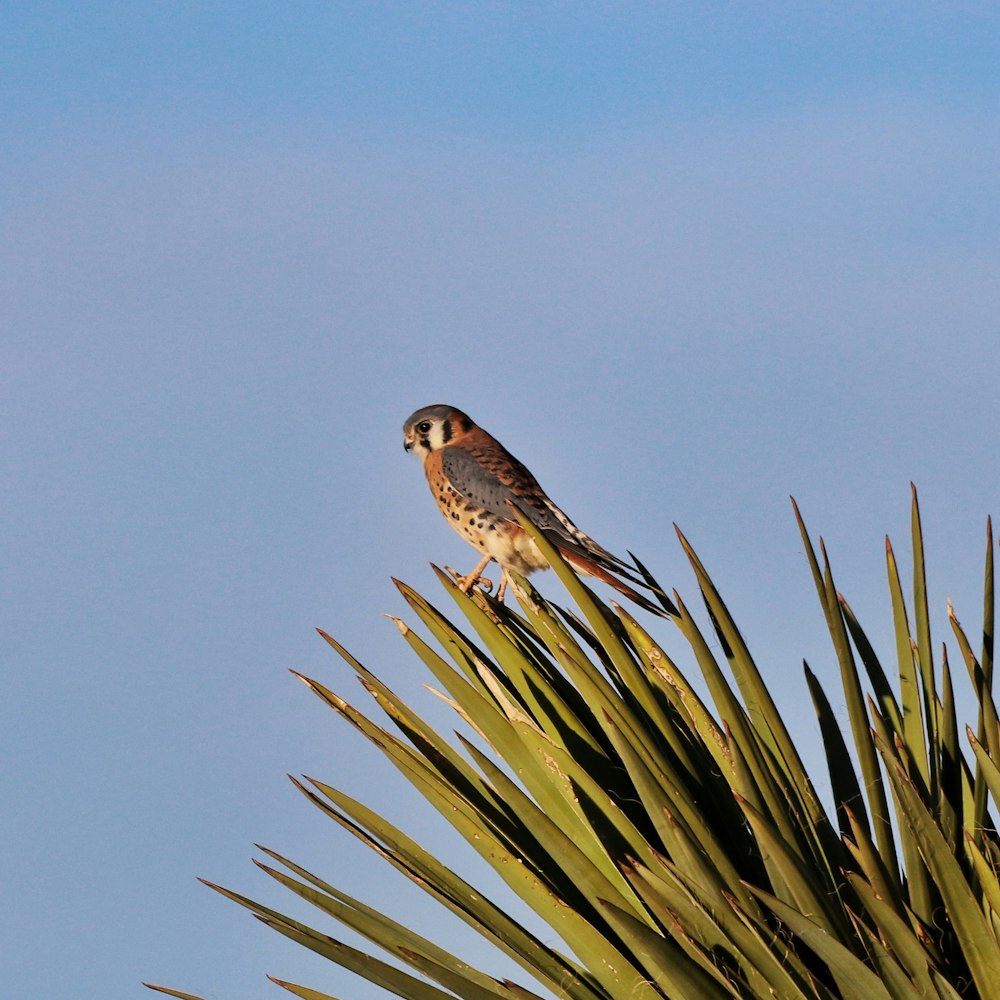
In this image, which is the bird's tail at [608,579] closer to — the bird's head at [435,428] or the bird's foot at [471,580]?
the bird's foot at [471,580]

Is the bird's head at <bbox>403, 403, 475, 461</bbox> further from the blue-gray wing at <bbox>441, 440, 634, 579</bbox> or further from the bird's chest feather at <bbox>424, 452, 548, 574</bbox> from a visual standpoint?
the bird's chest feather at <bbox>424, 452, 548, 574</bbox>

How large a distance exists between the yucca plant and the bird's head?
9.92 feet

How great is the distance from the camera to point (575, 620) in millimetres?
3312

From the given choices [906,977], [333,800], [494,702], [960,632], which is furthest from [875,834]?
[333,800]

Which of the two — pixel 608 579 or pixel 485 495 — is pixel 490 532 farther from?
pixel 608 579

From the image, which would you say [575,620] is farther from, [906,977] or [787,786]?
[906,977]

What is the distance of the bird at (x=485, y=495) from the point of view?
16.9ft

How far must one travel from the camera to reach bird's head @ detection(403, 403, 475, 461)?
20.3 ft

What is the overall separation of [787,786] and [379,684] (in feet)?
3.05

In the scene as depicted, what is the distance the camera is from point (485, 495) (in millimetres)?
5477

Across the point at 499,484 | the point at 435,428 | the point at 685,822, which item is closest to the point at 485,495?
the point at 499,484

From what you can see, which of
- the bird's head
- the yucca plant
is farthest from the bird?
the yucca plant

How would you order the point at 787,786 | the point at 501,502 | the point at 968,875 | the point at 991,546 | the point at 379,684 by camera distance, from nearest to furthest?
the point at 968,875, the point at 787,786, the point at 991,546, the point at 379,684, the point at 501,502

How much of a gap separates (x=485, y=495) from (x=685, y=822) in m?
3.20
